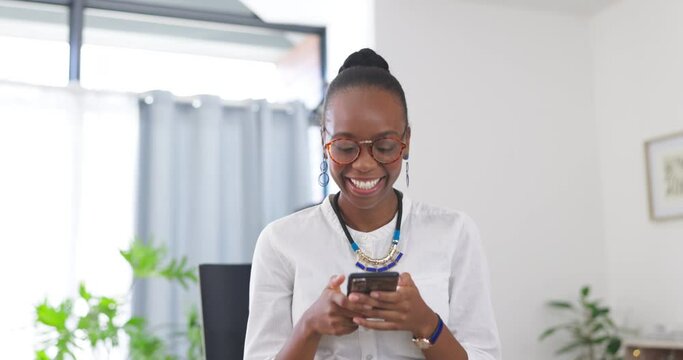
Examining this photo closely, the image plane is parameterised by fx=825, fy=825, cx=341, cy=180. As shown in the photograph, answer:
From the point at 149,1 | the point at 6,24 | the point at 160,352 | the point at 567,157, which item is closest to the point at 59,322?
the point at 160,352

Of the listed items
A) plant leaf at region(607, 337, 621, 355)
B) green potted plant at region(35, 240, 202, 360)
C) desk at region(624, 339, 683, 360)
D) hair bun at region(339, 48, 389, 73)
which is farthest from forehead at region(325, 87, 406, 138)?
plant leaf at region(607, 337, 621, 355)

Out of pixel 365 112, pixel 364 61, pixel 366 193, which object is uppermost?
pixel 364 61

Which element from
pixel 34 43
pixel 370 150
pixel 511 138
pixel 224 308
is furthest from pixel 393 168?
pixel 34 43

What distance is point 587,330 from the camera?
387cm

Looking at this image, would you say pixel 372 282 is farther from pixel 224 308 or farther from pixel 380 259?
pixel 224 308

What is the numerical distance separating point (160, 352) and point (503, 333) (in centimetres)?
155

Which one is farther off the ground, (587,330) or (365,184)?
(365,184)

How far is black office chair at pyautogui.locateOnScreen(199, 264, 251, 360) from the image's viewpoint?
187cm

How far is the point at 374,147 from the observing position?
127cm

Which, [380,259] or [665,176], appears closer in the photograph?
[380,259]

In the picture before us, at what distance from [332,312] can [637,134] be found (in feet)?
9.96

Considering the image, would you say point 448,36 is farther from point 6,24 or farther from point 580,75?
point 6,24

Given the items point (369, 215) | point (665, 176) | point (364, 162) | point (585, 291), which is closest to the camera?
point (364, 162)

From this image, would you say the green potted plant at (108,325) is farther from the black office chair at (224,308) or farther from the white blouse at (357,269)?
the white blouse at (357,269)
